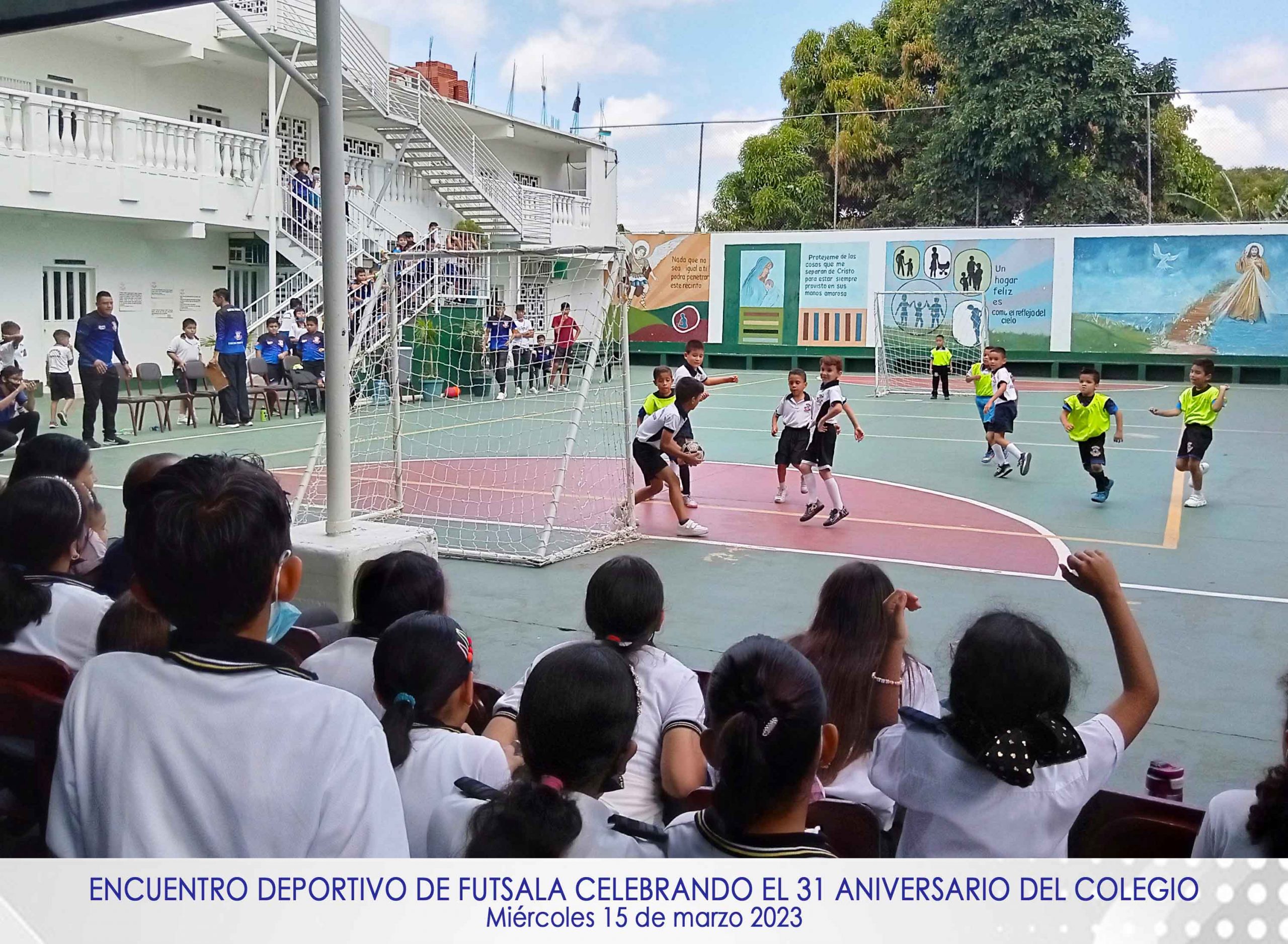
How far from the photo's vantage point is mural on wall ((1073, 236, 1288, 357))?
25.6 metres

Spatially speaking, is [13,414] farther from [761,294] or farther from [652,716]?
[761,294]

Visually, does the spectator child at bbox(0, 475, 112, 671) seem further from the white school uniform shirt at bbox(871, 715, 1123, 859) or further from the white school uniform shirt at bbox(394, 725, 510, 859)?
the white school uniform shirt at bbox(871, 715, 1123, 859)

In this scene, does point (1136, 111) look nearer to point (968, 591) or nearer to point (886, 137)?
point (886, 137)

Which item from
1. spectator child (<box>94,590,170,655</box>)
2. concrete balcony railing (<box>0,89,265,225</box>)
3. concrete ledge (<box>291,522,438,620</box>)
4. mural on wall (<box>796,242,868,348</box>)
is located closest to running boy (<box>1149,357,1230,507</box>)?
concrete ledge (<box>291,522,438,620</box>)

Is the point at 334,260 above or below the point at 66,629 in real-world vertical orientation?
above

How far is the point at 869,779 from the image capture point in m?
2.87

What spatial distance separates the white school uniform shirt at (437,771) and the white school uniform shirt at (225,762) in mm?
546

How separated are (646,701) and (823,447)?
718 cm

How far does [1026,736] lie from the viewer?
2404mm

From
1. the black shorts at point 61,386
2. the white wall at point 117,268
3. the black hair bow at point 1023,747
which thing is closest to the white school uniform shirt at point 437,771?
the black hair bow at point 1023,747

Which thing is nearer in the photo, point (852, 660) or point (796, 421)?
point (852, 660)

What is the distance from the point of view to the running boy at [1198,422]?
419 inches

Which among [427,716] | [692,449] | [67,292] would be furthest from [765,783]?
[67,292]

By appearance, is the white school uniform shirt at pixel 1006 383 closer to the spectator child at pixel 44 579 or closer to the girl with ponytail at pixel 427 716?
the spectator child at pixel 44 579
